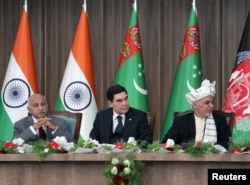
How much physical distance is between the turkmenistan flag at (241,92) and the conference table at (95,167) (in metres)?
2.58

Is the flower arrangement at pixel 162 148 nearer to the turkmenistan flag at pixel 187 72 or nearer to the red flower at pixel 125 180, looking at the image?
the red flower at pixel 125 180

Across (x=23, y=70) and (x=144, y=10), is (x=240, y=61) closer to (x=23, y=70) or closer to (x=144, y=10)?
(x=144, y=10)

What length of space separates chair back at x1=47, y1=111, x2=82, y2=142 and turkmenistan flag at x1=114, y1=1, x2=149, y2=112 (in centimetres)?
159

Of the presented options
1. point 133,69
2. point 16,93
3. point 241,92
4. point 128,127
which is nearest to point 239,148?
point 128,127

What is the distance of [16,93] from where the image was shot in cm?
782

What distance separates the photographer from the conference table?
480 centimetres

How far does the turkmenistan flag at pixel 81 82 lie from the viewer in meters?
7.74

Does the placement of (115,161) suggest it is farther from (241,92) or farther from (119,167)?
(241,92)

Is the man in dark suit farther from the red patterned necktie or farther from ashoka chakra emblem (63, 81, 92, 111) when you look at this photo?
ashoka chakra emblem (63, 81, 92, 111)

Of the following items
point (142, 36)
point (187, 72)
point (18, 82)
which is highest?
point (142, 36)

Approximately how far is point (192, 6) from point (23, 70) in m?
1.76

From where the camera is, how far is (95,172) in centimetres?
494

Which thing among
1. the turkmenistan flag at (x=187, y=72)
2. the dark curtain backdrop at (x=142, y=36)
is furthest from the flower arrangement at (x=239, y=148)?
the dark curtain backdrop at (x=142, y=36)

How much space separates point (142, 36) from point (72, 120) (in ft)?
7.50
